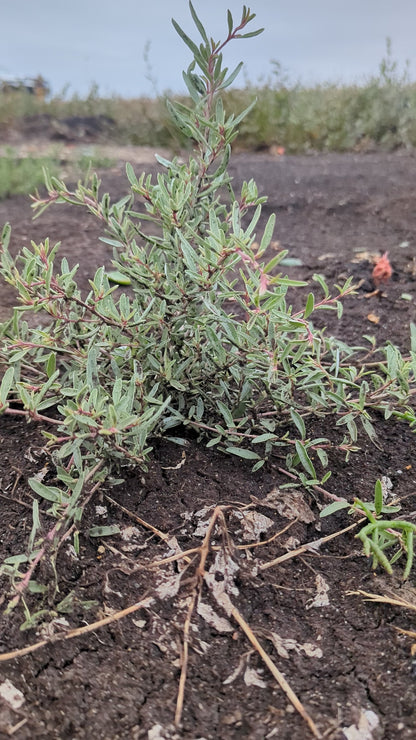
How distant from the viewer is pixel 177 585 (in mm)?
1215

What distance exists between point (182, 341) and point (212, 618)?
675 mm

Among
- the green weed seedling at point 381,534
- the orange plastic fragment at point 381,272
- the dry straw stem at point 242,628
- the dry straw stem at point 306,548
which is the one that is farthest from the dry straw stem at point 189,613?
the orange plastic fragment at point 381,272

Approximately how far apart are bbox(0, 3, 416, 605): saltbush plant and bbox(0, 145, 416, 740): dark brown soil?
0.09 m

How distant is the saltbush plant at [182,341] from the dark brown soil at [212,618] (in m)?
0.09

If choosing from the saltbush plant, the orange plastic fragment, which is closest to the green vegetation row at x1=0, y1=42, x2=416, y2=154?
the orange plastic fragment

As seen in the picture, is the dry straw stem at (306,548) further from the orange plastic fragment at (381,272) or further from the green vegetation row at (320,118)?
the green vegetation row at (320,118)

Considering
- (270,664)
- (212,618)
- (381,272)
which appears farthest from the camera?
(381,272)

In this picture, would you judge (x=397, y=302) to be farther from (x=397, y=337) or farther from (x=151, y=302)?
(x=151, y=302)

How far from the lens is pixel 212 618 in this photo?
3.85ft

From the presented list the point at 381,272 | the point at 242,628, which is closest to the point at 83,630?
the point at 242,628

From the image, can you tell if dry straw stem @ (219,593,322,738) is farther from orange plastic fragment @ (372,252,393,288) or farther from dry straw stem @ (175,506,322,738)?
orange plastic fragment @ (372,252,393,288)

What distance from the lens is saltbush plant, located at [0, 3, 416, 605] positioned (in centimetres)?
125

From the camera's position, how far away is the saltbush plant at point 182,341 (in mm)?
1251

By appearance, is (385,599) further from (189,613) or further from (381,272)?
(381,272)
